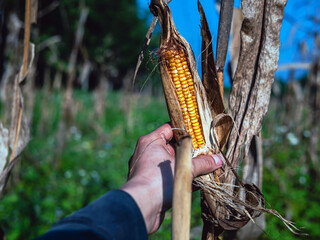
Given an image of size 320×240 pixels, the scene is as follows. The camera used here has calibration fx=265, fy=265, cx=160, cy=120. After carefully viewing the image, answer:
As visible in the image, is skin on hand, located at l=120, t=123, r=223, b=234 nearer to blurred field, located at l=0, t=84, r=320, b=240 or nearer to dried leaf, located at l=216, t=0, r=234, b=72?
dried leaf, located at l=216, t=0, r=234, b=72

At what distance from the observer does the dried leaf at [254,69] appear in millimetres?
1086

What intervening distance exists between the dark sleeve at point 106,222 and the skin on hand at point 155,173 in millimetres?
51

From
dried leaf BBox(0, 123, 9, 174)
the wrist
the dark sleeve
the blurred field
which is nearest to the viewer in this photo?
the dark sleeve

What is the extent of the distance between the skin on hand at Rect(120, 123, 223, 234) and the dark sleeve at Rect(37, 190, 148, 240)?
5cm

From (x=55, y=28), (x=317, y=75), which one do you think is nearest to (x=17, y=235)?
(x=317, y=75)

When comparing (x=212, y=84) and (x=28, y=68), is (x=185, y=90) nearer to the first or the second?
(x=212, y=84)

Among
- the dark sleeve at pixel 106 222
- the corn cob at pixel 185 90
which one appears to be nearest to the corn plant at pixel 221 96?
the corn cob at pixel 185 90

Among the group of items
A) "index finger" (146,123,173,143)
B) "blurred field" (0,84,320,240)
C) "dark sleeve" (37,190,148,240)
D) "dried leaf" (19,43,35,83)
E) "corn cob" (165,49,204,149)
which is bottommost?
"blurred field" (0,84,320,240)

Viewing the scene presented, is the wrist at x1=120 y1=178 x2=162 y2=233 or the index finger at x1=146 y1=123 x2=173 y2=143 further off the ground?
the index finger at x1=146 y1=123 x2=173 y2=143

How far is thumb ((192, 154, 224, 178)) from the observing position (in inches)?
36.3

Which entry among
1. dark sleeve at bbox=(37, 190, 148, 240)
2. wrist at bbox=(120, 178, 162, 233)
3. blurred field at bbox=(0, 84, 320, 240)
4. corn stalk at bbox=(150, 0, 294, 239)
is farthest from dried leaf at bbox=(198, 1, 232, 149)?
blurred field at bbox=(0, 84, 320, 240)

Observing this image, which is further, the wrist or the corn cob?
the corn cob

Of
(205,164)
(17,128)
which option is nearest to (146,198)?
(205,164)

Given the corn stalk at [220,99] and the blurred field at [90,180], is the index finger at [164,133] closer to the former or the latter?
the corn stalk at [220,99]
